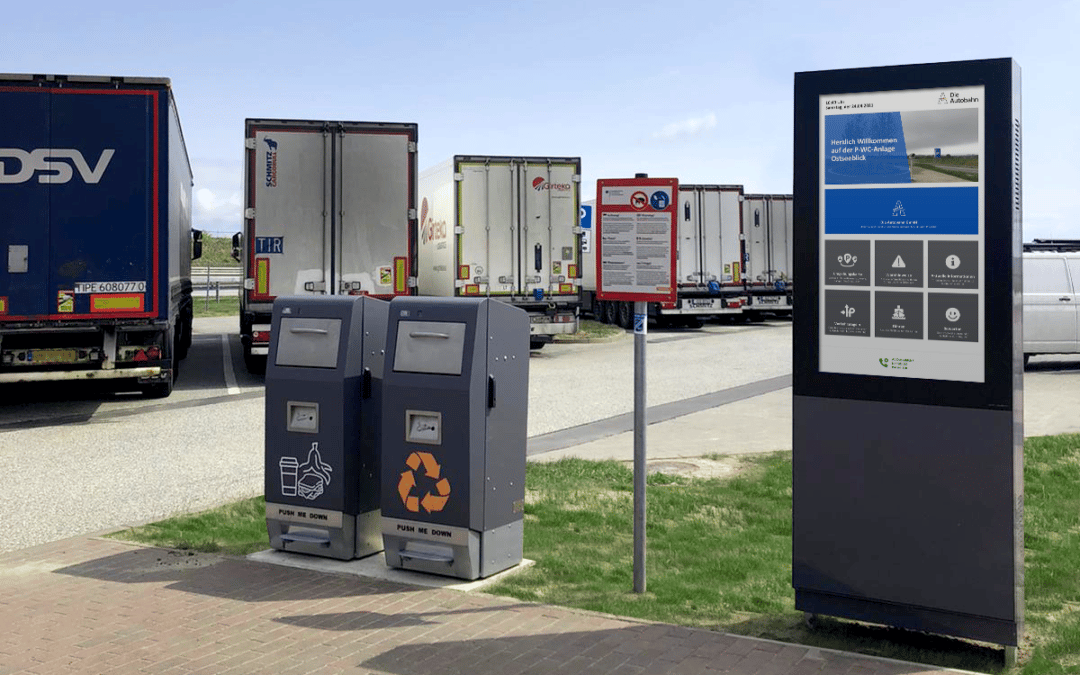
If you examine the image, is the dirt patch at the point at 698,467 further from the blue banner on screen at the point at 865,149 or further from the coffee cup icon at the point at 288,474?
the blue banner on screen at the point at 865,149

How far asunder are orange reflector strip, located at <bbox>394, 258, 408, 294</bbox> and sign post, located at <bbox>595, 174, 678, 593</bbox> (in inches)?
439

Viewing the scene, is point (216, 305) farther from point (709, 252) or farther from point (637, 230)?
point (637, 230)

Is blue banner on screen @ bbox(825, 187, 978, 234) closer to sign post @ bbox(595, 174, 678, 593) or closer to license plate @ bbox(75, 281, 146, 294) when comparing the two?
sign post @ bbox(595, 174, 678, 593)

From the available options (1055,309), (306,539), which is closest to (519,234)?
(1055,309)

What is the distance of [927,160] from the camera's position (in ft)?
16.7

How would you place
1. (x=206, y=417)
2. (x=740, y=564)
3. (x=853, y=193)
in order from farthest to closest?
1. (x=206, y=417)
2. (x=740, y=564)
3. (x=853, y=193)

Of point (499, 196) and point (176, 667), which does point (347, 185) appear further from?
point (176, 667)

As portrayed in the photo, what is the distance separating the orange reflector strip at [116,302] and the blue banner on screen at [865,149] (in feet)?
33.0

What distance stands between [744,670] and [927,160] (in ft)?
7.67

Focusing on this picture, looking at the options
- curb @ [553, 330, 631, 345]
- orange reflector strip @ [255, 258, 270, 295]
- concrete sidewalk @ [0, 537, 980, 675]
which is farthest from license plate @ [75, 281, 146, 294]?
curb @ [553, 330, 631, 345]

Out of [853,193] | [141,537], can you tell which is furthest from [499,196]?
[853,193]

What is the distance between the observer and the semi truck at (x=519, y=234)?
66.2 ft

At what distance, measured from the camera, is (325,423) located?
22.0 feet

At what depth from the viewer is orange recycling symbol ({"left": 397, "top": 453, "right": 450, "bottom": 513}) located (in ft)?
20.7
